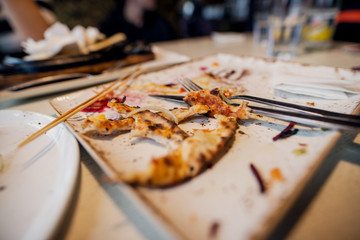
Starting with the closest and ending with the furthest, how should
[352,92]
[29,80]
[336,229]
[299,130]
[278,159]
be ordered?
1. [336,229]
2. [278,159]
3. [299,130]
4. [352,92]
5. [29,80]

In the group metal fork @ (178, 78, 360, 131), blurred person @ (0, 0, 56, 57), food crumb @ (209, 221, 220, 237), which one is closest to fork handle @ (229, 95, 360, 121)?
metal fork @ (178, 78, 360, 131)

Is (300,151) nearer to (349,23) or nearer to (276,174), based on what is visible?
(276,174)

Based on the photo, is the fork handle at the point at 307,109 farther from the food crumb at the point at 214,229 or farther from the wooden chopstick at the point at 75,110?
the wooden chopstick at the point at 75,110

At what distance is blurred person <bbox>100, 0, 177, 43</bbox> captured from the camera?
455 cm

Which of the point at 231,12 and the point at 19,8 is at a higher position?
the point at 19,8

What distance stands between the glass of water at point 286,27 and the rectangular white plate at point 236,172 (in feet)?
4.74

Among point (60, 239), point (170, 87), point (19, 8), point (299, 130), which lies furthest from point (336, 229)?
point (19, 8)

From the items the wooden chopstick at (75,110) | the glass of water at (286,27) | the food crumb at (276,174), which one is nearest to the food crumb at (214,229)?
the food crumb at (276,174)

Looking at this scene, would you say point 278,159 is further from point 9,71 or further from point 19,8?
point 19,8

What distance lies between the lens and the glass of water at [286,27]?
76.6 inches

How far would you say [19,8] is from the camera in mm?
2420

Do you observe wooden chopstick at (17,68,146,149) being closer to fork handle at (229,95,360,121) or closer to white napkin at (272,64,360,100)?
fork handle at (229,95,360,121)

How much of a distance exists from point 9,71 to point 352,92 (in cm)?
211

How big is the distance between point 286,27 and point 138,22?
431 centimetres
